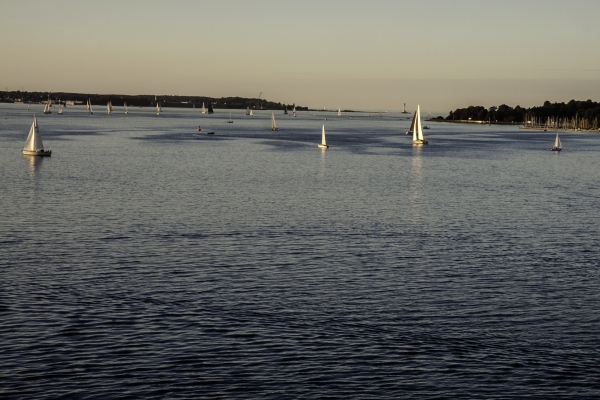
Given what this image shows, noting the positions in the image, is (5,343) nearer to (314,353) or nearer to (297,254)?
(314,353)

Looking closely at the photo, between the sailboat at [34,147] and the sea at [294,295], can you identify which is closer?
the sea at [294,295]

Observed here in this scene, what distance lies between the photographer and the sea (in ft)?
93.6

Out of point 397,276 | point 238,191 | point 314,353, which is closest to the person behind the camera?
point 314,353

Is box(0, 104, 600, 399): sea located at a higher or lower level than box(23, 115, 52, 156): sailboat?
lower

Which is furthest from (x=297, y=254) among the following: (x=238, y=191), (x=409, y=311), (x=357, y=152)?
(x=357, y=152)

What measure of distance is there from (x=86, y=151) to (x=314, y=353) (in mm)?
122873

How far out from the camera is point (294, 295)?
130ft

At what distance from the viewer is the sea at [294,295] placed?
28531 mm

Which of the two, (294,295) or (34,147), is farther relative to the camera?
(34,147)

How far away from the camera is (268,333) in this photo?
110 feet

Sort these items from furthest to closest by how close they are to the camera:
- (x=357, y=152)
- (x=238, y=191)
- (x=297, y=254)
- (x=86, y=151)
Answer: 1. (x=357, y=152)
2. (x=86, y=151)
3. (x=238, y=191)
4. (x=297, y=254)

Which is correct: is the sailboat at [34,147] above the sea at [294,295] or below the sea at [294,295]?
above

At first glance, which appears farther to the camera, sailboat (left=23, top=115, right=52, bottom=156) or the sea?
sailboat (left=23, top=115, right=52, bottom=156)

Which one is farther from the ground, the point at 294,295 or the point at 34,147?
the point at 34,147
